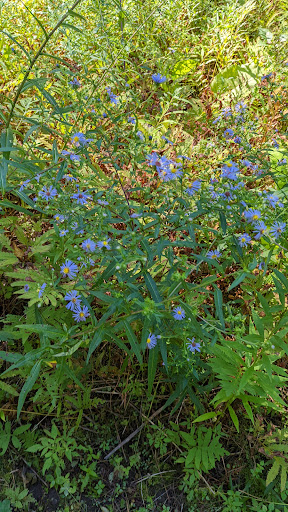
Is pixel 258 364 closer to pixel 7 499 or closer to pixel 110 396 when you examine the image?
pixel 110 396

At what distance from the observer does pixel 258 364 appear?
6.39 feet

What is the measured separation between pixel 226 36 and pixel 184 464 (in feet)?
14.1

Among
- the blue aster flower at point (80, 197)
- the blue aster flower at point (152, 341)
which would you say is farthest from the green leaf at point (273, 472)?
the blue aster flower at point (80, 197)

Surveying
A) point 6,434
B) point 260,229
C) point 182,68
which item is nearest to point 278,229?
point 260,229

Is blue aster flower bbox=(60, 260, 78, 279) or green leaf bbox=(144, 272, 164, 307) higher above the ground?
green leaf bbox=(144, 272, 164, 307)

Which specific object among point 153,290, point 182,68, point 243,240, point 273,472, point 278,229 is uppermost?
point 182,68

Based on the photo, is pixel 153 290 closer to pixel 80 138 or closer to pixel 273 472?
pixel 80 138

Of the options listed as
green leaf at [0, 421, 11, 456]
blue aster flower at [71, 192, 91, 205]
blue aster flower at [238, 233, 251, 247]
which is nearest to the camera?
blue aster flower at [238, 233, 251, 247]

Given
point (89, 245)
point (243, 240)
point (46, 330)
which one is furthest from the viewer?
point (243, 240)

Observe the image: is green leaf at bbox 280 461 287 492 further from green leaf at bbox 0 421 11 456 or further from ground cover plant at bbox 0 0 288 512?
green leaf at bbox 0 421 11 456

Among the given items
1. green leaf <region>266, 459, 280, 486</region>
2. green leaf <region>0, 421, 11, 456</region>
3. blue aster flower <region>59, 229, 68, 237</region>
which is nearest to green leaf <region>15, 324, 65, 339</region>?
blue aster flower <region>59, 229, 68, 237</region>

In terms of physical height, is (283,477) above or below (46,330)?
below

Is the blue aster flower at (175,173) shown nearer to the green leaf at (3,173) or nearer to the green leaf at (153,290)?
the green leaf at (153,290)

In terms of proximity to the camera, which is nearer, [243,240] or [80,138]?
[243,240]
